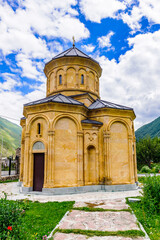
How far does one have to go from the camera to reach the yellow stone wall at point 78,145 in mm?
12320

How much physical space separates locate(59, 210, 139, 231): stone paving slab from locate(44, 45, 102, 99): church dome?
11221 millimetres

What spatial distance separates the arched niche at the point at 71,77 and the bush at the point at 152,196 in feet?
36.5

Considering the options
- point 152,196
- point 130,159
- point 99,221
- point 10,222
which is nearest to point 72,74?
point 130,159

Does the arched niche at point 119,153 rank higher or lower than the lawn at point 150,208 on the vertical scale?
higher

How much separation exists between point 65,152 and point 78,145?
106 cm

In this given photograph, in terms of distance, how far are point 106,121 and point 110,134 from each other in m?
1.05

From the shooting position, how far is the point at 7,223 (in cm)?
386

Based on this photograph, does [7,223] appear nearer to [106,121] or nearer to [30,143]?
[30,143]

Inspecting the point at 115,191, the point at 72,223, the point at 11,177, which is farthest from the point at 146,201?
the point at 11,177

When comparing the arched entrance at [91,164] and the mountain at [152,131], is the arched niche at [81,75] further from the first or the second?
the mountain at [152,131]

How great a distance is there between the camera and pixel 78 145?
1295 cm

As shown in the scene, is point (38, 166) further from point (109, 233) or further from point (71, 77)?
point (71, 77)

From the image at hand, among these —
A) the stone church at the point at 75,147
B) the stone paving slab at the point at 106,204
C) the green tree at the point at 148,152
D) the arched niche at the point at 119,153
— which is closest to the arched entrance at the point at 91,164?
the stone church at the point at 75,147

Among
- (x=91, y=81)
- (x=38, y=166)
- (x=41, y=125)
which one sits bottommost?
(x=38, y=166)
